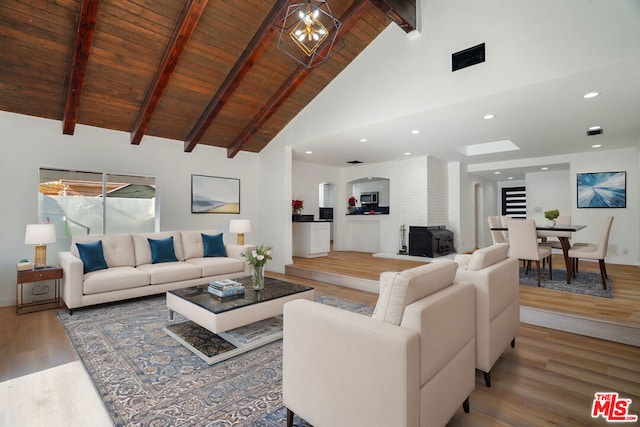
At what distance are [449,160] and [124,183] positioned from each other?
6996 millimetres

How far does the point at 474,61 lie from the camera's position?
3.46 m

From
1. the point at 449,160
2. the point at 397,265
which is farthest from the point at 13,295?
the point at 449,160

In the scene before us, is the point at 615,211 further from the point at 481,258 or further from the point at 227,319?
the point at 227,319

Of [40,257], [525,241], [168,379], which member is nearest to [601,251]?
[525,241]

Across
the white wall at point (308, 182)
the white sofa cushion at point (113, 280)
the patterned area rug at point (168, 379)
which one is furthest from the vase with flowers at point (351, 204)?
the patterned area rug at point (168, 379)

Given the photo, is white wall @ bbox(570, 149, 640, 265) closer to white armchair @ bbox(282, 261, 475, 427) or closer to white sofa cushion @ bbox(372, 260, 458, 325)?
white armchair @ bbox(282, 261, 475, 427)

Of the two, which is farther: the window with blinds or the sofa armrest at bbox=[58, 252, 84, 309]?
the window with blinds

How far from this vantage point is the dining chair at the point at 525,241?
4.36m

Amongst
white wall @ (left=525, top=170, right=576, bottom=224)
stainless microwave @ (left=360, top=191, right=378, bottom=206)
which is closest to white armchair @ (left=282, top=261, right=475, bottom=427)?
stainless microwave @ (left=360, top=191, right=378, bottom=206)

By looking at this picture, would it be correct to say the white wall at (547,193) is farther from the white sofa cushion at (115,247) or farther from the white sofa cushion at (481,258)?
the white sofa cushion at (115,247)

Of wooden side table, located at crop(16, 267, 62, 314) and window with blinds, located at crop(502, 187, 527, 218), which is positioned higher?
window with blinds, located at crop(502, 187, 527, 218)

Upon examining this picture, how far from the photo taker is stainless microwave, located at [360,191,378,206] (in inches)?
372

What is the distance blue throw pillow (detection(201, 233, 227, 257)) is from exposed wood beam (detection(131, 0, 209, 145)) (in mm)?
1961

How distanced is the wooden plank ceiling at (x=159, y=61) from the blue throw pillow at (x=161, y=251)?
1.79 meters
